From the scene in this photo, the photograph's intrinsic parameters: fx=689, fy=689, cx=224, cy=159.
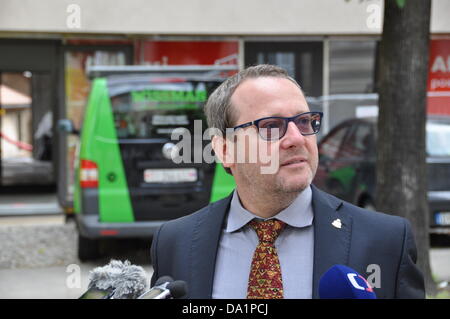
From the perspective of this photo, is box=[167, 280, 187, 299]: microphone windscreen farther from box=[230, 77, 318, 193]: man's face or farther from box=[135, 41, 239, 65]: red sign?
box=[135, 41, 239, 65]: red sign

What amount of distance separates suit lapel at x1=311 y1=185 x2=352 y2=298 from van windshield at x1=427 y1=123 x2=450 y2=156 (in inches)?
251

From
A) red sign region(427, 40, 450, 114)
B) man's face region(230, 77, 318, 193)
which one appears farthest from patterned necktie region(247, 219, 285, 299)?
red sign region(427, 40, 450, 114)

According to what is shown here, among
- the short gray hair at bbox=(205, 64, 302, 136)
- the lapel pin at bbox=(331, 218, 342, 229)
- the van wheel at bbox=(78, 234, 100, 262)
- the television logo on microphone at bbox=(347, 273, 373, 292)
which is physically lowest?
the van wheel at bbox=(78, 234, 100, 262)

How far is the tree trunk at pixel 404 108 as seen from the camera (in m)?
5.24

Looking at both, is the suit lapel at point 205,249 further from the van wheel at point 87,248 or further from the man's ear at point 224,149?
the van wheel at point 87,248

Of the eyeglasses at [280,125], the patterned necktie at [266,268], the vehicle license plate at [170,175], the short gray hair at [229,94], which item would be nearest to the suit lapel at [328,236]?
the patterned necktie at [266,268]

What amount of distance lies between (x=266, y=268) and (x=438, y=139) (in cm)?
681

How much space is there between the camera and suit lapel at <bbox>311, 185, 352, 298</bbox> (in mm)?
1814

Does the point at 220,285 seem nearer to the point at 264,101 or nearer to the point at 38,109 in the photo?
the point at 264,101

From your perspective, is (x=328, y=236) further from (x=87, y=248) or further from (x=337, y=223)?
(x=87, y=248)

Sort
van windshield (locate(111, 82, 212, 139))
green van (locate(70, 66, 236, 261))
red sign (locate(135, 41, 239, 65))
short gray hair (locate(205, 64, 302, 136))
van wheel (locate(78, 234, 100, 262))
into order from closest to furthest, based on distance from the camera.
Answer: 1. short gray hair (locate(205, 64, 302, 136))
2. green van (locate(70, 66, 236, 261))
3. van windshield (locate(111, 82, 212, 139))
4. van wheel (locate(78, 234, 100, 262))
5. red sign (locate(135, 41, 239, 65))

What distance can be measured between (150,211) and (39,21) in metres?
4.45

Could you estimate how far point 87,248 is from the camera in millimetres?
7570
